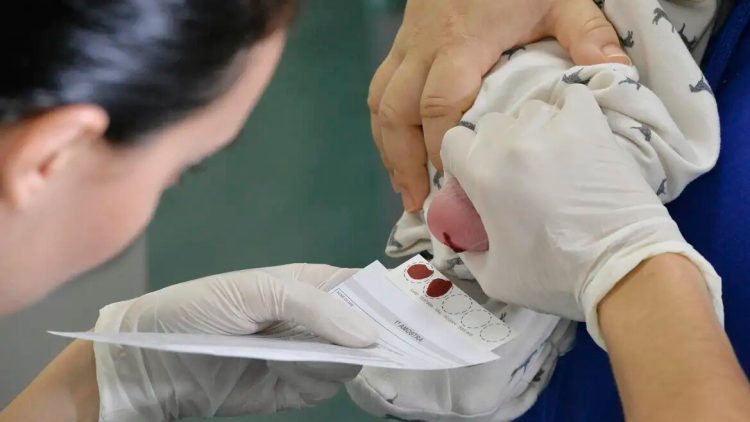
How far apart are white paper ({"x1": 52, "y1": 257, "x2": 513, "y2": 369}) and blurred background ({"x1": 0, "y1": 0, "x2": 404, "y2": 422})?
0.60m

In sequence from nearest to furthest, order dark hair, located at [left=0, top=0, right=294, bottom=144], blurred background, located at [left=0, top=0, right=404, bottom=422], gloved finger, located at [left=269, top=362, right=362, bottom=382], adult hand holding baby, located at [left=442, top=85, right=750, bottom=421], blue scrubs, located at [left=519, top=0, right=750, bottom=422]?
dark hair, located at [left=0, top=0, right=294, bottom=144] → adult hand holding baby, located at [left=442, top=85, right=750, bottom=421] → blue scrubs, located at [left=519, top=0, right=750, bottom=422] → gloved finger, located at [left=269, top=362, right=362, bottom=382] → blurred background, located at [left=0, top=0, right=404, bottom=422]

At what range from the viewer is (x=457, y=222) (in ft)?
2.24

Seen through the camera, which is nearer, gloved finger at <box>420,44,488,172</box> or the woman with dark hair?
the woman with dark hair

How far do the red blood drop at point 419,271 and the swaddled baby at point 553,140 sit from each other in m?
0.01

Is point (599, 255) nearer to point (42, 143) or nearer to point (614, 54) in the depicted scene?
point (614, 54)

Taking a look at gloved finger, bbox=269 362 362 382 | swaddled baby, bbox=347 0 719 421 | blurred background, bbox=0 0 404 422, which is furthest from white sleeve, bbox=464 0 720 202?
blurred background, bbox=0 0 404 422

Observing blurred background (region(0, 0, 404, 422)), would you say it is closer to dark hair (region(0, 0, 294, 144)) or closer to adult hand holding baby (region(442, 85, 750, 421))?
adult hand holding baby (region(442, 85, 750, 421))

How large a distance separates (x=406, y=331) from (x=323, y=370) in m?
0.10

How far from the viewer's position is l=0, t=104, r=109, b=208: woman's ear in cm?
38

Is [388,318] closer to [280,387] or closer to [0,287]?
[280,387]

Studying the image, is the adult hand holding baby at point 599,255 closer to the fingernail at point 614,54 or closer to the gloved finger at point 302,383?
the fingernail at point 614,54

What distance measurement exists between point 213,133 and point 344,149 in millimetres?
1118

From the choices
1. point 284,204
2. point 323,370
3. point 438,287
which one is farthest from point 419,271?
point 284,204

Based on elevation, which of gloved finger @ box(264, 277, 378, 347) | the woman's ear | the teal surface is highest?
the woman's ear
